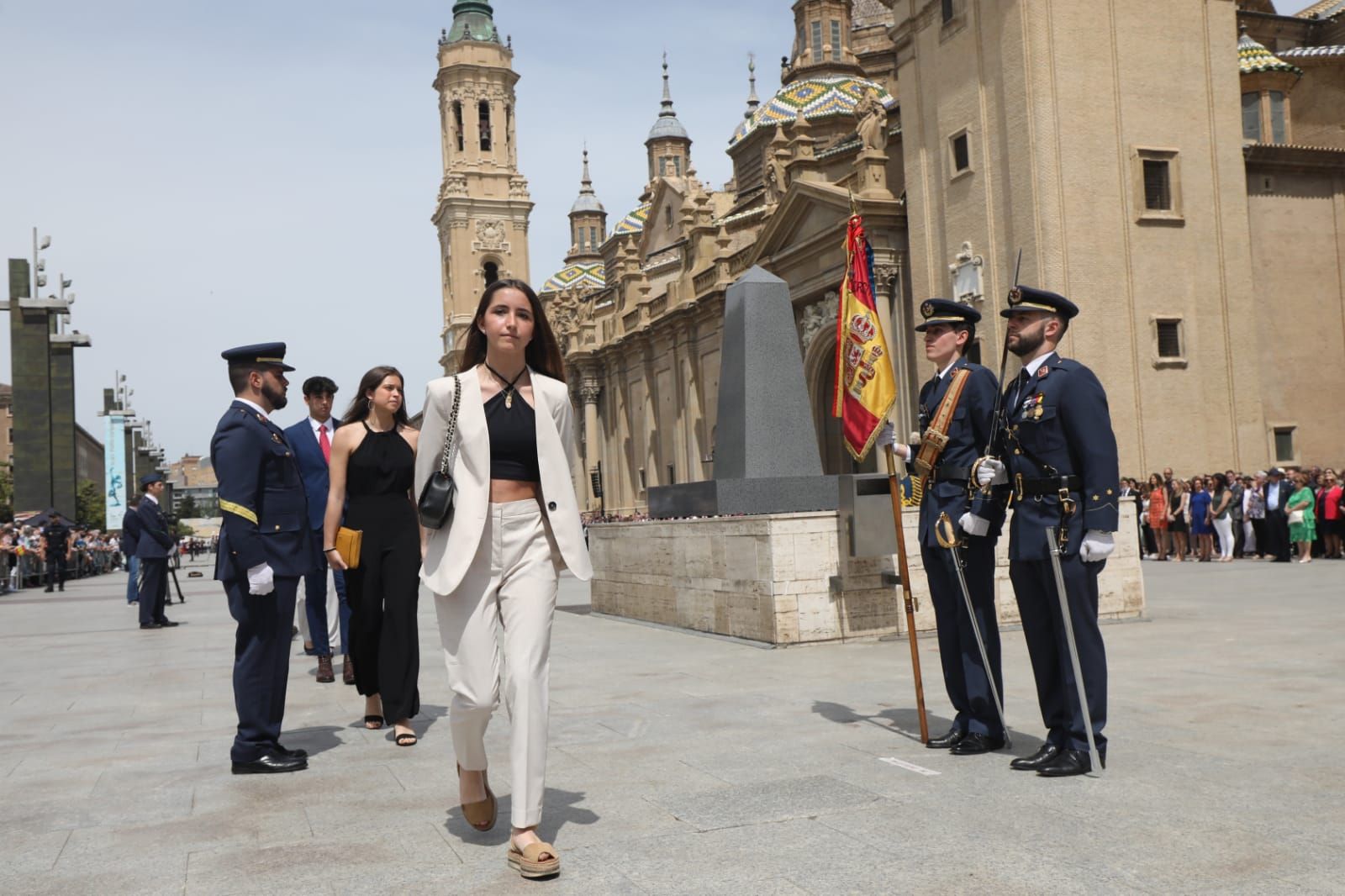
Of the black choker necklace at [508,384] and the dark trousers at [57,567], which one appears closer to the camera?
the black choker necklace at [508,384]

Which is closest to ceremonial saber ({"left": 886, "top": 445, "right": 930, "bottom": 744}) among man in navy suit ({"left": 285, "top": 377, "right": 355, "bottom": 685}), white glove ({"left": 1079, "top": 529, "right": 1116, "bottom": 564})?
white glove ({"left": 1079, "top": 529, "right": 1116, "bottom": 564})

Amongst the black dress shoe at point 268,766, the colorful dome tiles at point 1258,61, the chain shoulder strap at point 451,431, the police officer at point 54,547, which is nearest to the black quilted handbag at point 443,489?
the chain shoulder strap at point 451,431

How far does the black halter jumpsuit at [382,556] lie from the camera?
676 cm

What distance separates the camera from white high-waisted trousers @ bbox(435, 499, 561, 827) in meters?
4.25

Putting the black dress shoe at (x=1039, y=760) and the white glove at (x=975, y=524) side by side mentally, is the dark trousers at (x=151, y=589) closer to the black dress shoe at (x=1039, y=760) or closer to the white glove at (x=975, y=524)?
the white glove at (x=975, y=524)

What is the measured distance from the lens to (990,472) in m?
5.39

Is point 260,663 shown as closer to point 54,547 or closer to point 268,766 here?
point 268,766

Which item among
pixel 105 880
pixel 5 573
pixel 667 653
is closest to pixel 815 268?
pixel 5 573

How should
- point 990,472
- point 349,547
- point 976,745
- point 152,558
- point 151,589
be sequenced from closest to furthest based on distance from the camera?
point 990,472, point 976,745, point 349,547, point 152,558, point 151,589

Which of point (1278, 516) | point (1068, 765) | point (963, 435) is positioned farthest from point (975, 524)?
point (1278, 516)

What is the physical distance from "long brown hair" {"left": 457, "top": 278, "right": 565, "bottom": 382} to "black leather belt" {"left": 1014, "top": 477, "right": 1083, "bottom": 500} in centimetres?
212

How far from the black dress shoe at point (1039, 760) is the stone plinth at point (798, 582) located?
4.92m

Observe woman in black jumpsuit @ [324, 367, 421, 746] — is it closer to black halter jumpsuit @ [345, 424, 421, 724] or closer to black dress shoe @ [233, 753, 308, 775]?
black halter jumpsuit @ [345, 424, 421, 724]

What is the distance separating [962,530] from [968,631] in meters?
0.50
